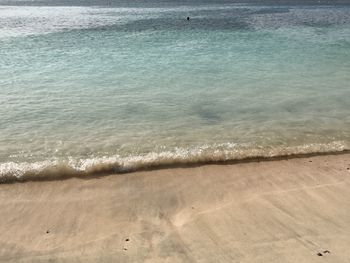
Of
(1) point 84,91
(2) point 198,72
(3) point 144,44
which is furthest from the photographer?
(3) point 144,44

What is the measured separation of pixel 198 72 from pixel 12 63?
903cm

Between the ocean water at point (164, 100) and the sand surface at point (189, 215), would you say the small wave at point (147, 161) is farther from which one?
the sand surface at point (189, 215)

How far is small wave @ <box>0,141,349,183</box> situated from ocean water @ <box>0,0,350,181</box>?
25 millimetres

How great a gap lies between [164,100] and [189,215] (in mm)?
7105

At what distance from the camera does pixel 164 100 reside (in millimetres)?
14258

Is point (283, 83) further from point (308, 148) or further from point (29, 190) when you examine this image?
point (29, 190)

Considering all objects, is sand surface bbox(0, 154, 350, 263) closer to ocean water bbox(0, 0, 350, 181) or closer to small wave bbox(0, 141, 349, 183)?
small wave bbox(0, 141, 349, 183)

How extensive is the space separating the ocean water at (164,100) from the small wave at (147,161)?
0.08 feet

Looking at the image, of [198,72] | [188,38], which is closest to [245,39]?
[188,38]

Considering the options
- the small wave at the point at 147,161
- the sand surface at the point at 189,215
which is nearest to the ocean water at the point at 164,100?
the small wave at the point at 147,161

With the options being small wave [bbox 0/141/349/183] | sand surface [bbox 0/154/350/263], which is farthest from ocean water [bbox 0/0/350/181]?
sand surface [bbox 0/154/350/263]

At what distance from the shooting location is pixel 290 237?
679 centimetres

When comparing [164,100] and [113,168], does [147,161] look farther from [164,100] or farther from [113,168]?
[164,100]

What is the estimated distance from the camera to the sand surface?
6.54 metres
